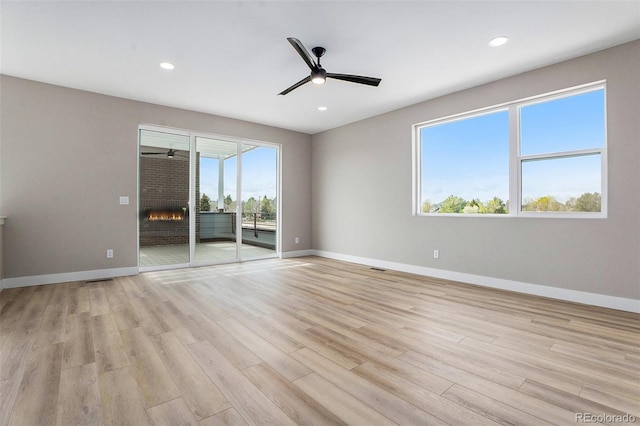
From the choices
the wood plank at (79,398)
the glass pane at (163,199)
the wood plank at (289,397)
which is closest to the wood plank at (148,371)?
the wood plank at (79,398)

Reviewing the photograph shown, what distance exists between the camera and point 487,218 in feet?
13.4

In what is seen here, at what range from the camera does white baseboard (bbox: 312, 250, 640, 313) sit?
308 centimetres

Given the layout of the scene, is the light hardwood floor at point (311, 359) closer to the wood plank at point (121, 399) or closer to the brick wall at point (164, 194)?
the wood plank at point (121, 399)

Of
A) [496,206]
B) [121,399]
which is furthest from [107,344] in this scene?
[496,206]

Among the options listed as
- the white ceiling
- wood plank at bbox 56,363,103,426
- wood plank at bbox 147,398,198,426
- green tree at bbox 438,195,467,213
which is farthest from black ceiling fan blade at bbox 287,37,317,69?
green tree at bbox 438,195,467,213

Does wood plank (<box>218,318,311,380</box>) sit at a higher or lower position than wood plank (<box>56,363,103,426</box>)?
lower

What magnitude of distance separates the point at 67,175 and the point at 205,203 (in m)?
1.99

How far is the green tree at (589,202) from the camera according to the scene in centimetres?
327

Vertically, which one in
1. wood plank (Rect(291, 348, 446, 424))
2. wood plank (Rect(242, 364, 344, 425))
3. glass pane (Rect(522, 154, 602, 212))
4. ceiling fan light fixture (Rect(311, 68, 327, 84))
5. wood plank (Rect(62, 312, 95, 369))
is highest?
ceiling fan light fixture (Rect(311, 68, 327, 84))

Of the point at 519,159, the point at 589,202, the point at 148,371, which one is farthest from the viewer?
the point at 519,159

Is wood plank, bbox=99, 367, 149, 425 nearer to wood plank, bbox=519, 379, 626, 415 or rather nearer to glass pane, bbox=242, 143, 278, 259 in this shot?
wood plank, bbox=519, 379, 626, 415

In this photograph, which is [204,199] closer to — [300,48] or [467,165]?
[300,48]

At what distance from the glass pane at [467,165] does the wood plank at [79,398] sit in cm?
447

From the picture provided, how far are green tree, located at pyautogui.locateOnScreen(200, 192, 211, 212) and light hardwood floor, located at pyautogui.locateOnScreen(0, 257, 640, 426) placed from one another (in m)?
2.17
